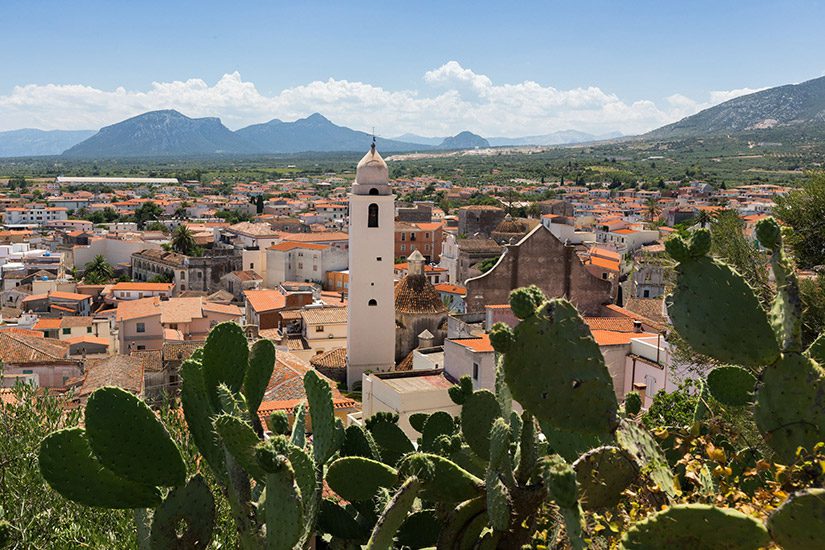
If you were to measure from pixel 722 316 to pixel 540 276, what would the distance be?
60.0 feet

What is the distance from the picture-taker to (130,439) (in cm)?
390

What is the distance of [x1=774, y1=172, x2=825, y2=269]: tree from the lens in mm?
11970

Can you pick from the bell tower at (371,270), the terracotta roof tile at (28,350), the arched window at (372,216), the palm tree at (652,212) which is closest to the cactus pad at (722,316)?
the bell tower at (371,270)

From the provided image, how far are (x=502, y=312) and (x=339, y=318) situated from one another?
11.1 m

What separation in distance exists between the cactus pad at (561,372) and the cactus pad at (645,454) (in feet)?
0.68

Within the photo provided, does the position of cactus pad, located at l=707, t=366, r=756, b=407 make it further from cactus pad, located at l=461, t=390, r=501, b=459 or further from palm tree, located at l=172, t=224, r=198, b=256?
palm tree, located at l=172, t=224, r=198, b=256

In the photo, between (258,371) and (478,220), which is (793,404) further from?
(478,220)

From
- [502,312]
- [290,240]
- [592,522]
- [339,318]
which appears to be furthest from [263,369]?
[290,240]

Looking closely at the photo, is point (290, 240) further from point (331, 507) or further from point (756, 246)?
point (331, 507)

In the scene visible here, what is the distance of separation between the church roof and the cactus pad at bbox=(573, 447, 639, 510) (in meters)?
21.3

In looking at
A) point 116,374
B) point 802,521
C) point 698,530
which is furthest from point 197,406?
point 116,374

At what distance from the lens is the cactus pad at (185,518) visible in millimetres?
4051

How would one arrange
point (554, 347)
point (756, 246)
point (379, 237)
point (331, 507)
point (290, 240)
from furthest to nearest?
1. point (290, 240)
2. point (379, 237)
3. point (756, 246)
4. point (331, 507)
5. point (554, 347)

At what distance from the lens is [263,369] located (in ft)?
15.6
